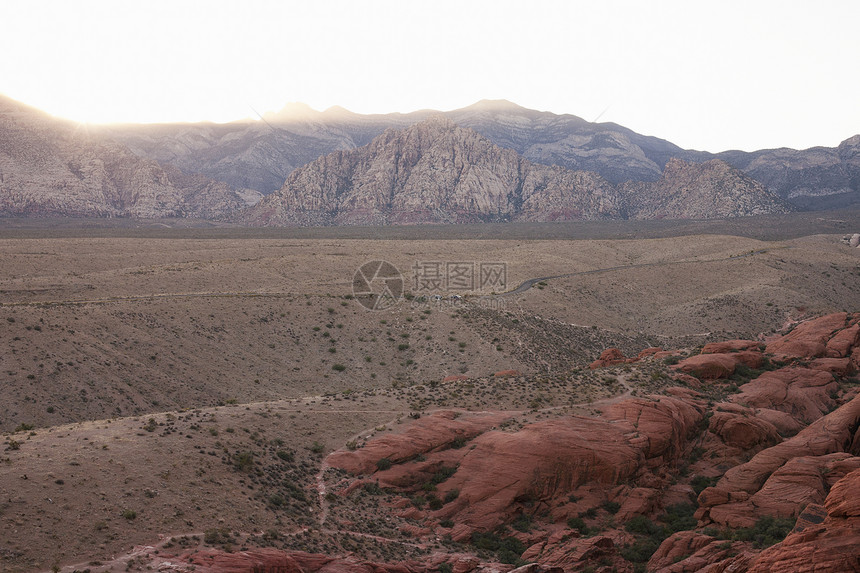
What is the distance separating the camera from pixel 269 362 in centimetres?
4741

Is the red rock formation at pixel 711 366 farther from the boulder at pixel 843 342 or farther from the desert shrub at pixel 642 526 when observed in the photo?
the desert shrub at pixel 642 526

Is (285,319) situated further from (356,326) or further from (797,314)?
(797,314)

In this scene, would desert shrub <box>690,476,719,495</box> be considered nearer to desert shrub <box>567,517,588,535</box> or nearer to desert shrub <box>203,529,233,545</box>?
desert shrub <box>567,517,588,535</box>

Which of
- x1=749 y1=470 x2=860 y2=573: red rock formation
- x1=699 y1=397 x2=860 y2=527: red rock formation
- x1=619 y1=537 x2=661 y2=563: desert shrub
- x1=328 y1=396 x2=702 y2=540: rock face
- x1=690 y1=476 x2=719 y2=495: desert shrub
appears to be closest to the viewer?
x1=749 y1=470 x2=860 y2=573: red rock formation

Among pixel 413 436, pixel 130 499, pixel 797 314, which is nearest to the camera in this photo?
pixel 130 499

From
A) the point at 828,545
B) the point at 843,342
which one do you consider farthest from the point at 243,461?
the point at 843,342

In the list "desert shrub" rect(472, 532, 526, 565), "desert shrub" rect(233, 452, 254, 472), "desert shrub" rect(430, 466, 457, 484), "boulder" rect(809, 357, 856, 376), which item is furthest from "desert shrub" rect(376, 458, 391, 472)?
"boulder" rect(809, 357, 856, 376)

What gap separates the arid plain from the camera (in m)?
18.8

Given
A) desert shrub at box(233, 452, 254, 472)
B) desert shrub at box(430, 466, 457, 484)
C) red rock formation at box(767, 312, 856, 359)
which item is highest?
red rock formation at box(767, 312, 856, 359)

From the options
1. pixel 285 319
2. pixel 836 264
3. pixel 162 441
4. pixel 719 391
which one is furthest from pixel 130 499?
pixel 836 264

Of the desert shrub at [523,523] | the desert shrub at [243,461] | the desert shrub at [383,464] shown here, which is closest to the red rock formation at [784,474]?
the desert shrub at [523,523]

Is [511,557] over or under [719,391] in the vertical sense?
under

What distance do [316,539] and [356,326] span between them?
35819 millimetres

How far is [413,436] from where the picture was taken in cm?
2633
